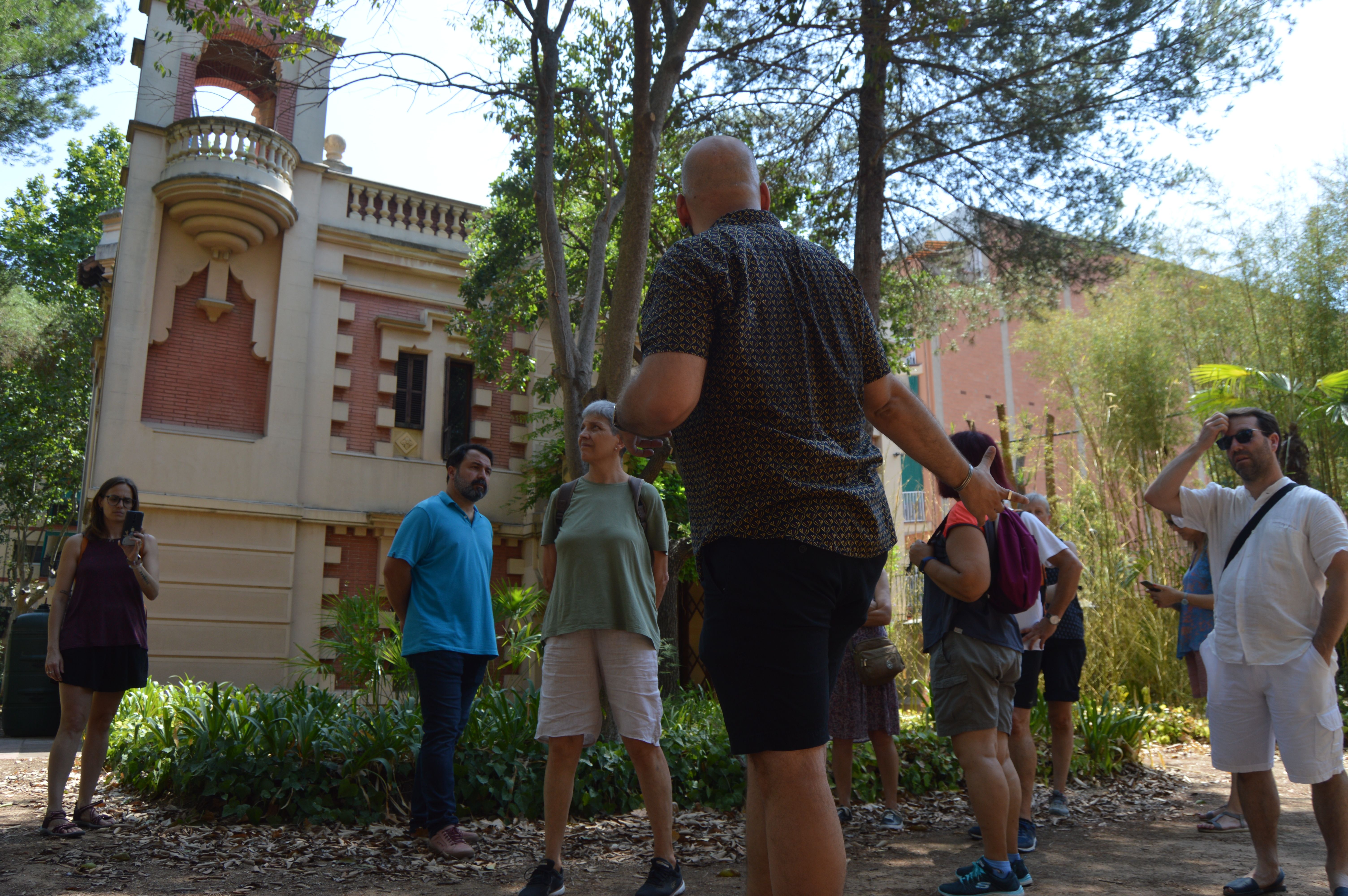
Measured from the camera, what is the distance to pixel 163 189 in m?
12.8

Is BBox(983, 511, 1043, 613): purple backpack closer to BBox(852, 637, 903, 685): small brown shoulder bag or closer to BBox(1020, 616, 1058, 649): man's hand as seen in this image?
BBox(1020, 616, 1058, 649): man's hand

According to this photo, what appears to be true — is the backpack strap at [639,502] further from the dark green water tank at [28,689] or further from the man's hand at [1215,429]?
the dark green water tank at [28,689]

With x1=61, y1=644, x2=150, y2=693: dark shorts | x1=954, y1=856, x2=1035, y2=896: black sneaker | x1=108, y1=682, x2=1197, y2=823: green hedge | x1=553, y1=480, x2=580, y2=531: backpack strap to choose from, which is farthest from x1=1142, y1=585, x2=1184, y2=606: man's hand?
x1=61, y1=644, x2=150, y2=693: dark shorts

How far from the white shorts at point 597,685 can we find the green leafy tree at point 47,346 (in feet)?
67.3

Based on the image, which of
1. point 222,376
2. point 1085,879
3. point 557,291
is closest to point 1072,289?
point 557,291

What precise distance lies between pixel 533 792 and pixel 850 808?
1.94 m

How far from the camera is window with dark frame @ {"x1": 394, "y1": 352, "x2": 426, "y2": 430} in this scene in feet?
47.8

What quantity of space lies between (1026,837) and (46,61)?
1574cm

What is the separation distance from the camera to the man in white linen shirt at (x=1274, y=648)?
141 inches

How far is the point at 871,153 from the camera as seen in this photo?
8781 millimetres

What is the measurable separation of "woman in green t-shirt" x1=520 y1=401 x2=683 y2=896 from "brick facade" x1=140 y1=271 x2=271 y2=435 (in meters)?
10.5

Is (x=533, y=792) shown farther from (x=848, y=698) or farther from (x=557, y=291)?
(x=557, y=291)

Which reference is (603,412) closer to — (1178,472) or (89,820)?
(1178,472)

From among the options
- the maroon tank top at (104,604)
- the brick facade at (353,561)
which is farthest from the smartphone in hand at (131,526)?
the brick facade at (353,561)
